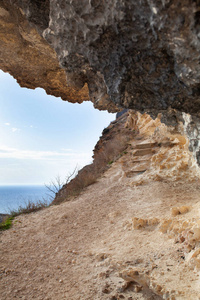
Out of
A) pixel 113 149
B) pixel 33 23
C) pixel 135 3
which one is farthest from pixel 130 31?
pixel 113 149

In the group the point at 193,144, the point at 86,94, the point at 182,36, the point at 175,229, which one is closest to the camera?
the point at 182,36

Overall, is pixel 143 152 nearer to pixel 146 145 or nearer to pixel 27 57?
pixel 146 145

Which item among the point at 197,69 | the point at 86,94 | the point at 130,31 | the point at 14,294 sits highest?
the point at 86,94

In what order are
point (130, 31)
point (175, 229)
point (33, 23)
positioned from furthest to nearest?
1. point (175, 229)
2. point (33, 23)
3. point (130, 31)

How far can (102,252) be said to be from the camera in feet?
13.0

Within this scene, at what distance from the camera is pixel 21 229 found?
20.6ft

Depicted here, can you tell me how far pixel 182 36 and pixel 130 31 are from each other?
0.56 meters

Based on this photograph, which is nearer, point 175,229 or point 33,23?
point 33,23

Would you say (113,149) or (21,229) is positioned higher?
(113,149)

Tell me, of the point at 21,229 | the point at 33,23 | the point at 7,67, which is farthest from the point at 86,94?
the point at 21,229

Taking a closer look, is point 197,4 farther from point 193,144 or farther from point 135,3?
point 193,144

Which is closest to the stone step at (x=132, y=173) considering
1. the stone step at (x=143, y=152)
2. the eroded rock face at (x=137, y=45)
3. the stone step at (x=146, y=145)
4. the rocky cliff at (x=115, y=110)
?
the stone step at (x=143, y=152)

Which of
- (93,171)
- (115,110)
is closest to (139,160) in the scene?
(93,171)

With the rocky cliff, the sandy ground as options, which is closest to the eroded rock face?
the rocky cliff
